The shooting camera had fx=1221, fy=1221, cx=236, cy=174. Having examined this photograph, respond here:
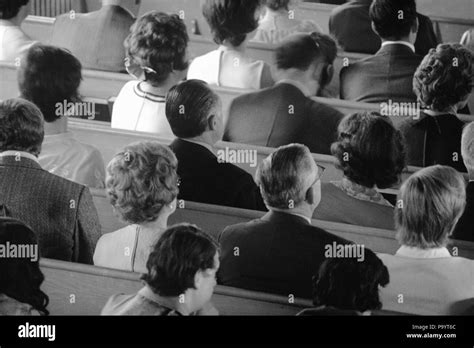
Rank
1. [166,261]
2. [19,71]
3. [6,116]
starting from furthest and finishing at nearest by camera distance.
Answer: [19,71] < [6,116] < [166,261]

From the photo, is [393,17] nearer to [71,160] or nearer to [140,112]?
[140,112]

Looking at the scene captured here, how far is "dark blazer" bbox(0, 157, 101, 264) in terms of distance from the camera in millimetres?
3230

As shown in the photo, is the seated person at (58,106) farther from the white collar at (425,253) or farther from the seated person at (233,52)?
the white collar at (425,253)

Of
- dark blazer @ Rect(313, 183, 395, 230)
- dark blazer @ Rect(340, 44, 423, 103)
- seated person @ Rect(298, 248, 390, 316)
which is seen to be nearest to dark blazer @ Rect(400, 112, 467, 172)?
dark blazer @ Rect(340, 44, 423, 103)

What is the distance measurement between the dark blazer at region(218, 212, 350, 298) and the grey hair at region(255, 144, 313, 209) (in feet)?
0.16

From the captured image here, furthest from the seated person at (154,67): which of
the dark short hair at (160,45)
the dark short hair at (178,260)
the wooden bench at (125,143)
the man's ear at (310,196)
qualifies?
the dark short hair at (178,260)

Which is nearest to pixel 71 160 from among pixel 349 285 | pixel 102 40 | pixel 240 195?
pixel 240 195

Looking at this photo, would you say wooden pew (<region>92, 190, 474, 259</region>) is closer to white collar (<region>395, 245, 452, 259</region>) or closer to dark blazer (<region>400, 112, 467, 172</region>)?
white collar (<region>395, 245, 452, 259</region>)

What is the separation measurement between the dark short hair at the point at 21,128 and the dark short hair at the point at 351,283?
879mm

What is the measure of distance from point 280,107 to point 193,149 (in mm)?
435

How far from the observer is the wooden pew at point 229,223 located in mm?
3154
